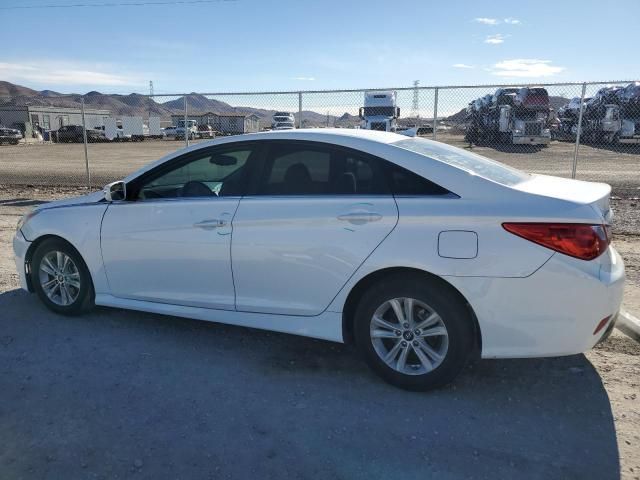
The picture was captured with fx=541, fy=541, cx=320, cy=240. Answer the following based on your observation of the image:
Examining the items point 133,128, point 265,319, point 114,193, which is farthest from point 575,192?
point 133,128

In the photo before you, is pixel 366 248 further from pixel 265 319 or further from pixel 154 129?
pixel 154 129

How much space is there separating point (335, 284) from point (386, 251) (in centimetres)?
42

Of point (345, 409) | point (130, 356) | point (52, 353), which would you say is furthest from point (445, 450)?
point (52, 353)

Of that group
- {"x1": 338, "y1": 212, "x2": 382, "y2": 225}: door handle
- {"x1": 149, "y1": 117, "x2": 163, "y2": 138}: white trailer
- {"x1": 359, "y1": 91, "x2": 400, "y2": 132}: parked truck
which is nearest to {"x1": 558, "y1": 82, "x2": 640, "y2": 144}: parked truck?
{"x1": 359, "y1": 91, "x2": 400, "y2": 132}: parked truck

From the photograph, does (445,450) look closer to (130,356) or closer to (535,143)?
(130,356)

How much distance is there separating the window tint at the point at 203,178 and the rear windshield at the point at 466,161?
3.89ft

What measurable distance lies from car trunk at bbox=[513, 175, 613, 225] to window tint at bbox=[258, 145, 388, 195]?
0.94 meters

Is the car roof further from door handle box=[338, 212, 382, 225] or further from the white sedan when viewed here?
door handle box=[338, 212, 382, 225]

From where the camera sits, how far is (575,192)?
11.2ft

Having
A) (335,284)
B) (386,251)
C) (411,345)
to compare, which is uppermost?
(386,251)

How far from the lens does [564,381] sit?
3.60 metres

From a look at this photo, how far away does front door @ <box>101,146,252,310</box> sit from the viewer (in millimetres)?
3906

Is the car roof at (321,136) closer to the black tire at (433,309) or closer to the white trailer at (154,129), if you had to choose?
the black tire at (433,309)

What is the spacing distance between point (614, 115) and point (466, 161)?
87.8 feet
